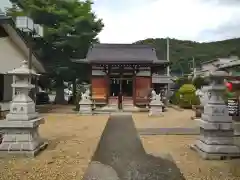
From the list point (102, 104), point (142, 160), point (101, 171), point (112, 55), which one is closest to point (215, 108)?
point (142, 160)

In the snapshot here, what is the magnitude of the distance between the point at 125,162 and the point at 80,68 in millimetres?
18104

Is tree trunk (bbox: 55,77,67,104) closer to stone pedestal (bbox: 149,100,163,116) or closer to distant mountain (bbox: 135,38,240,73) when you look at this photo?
stone pedestal (bbox: 149,100,163,116)

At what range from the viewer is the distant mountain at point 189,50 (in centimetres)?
6107

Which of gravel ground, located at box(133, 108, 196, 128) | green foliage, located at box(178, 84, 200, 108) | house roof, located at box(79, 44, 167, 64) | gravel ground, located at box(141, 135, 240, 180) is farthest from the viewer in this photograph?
green foliage, located at box(178, 84, 200, 108)

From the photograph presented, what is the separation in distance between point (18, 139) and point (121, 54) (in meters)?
16.1

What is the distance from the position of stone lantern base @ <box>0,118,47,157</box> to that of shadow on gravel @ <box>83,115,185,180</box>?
1433 mm

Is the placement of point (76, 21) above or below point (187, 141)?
above

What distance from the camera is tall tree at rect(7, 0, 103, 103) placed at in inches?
845

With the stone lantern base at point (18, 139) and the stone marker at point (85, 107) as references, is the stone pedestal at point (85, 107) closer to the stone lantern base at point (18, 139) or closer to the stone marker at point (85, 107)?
the stone marker at point (85, 107)

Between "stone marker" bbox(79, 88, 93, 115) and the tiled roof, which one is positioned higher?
the tiled roof

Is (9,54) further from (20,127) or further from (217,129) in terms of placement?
(217,129)

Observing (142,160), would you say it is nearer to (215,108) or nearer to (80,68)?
(215,108)

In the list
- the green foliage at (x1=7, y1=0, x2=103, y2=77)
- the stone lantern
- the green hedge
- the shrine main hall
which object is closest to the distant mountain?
the green foliage at (x1=7, y1=0, x2=103, y2=77)

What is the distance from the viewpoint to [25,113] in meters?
6.28
